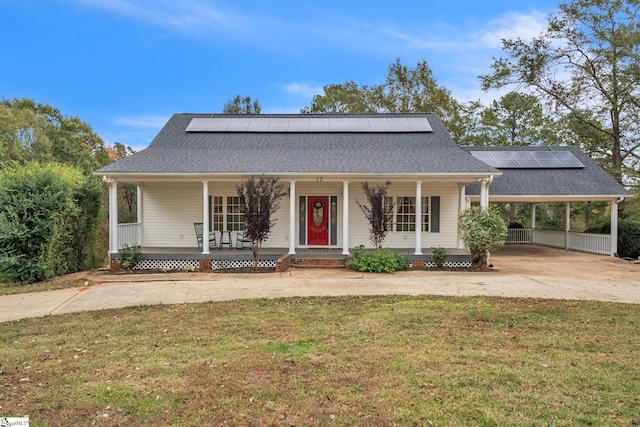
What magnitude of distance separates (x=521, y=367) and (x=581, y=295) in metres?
4.97

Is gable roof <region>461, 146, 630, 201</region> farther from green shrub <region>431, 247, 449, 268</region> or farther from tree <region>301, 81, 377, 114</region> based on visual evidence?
tree <region>301, 81, 377, 114</region>

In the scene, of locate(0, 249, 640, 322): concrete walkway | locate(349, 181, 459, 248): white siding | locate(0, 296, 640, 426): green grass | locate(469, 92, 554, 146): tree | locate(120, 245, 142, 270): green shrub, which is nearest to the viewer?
locate(0, 296, 640, 426): green grass

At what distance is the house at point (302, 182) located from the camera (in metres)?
11.6

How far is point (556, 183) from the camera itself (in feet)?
50.4

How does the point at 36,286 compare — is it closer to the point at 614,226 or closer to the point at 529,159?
the point at 529,159

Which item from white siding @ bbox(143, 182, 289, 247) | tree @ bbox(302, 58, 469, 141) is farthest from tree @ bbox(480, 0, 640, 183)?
white siding @ bbox(143, 182, 289, 247)

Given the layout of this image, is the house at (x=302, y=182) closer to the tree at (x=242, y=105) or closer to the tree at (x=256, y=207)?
the tree at (x=256, y=207)

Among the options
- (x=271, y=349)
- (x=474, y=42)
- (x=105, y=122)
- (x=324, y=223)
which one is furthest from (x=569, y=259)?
(x=105, y=122)

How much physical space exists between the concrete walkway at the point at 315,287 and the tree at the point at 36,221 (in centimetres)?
135

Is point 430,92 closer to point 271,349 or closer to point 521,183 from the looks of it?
point 521,183

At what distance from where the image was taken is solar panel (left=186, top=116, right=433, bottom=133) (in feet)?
49.5

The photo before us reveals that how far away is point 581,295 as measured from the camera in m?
7.85

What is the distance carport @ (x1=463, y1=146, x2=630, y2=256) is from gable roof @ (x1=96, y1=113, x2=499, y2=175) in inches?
112

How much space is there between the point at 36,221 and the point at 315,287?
6976 millimetres
